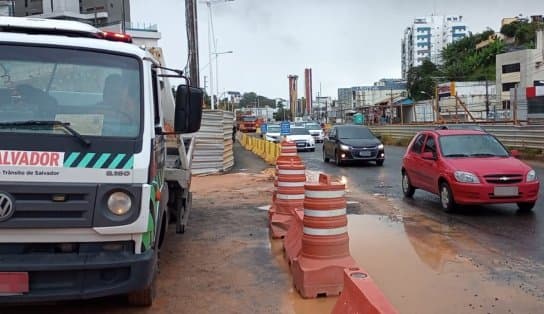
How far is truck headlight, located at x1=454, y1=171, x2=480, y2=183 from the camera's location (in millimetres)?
9370

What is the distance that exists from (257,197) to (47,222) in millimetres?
8872

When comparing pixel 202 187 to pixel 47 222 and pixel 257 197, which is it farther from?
pixel 47 222

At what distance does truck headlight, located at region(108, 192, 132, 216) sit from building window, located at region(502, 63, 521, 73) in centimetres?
7432

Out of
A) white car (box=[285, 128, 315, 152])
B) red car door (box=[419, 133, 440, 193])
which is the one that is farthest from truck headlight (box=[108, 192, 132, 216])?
white car (box=[285, 128, 315, 152])

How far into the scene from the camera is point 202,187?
1503 cm

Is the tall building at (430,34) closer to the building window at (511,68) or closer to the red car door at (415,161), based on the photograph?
the building window at (511,68)

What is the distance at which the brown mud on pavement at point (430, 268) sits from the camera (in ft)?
16.9

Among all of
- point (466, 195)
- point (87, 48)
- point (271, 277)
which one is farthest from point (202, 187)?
point (87, 48)

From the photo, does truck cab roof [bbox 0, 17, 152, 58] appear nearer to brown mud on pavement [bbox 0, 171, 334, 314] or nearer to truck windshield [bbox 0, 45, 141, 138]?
truck windshield [bbox 0, 45, 141, 138]

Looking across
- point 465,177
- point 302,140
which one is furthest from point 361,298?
point 302,140

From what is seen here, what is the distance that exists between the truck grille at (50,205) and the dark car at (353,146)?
16490 millimetres

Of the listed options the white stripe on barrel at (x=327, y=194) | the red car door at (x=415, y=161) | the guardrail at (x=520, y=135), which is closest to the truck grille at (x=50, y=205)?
the white stripe on barrel at (x=327, y=194)

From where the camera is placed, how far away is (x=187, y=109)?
512cm

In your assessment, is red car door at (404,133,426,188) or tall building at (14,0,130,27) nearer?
red car door at (404,133,426,188)
